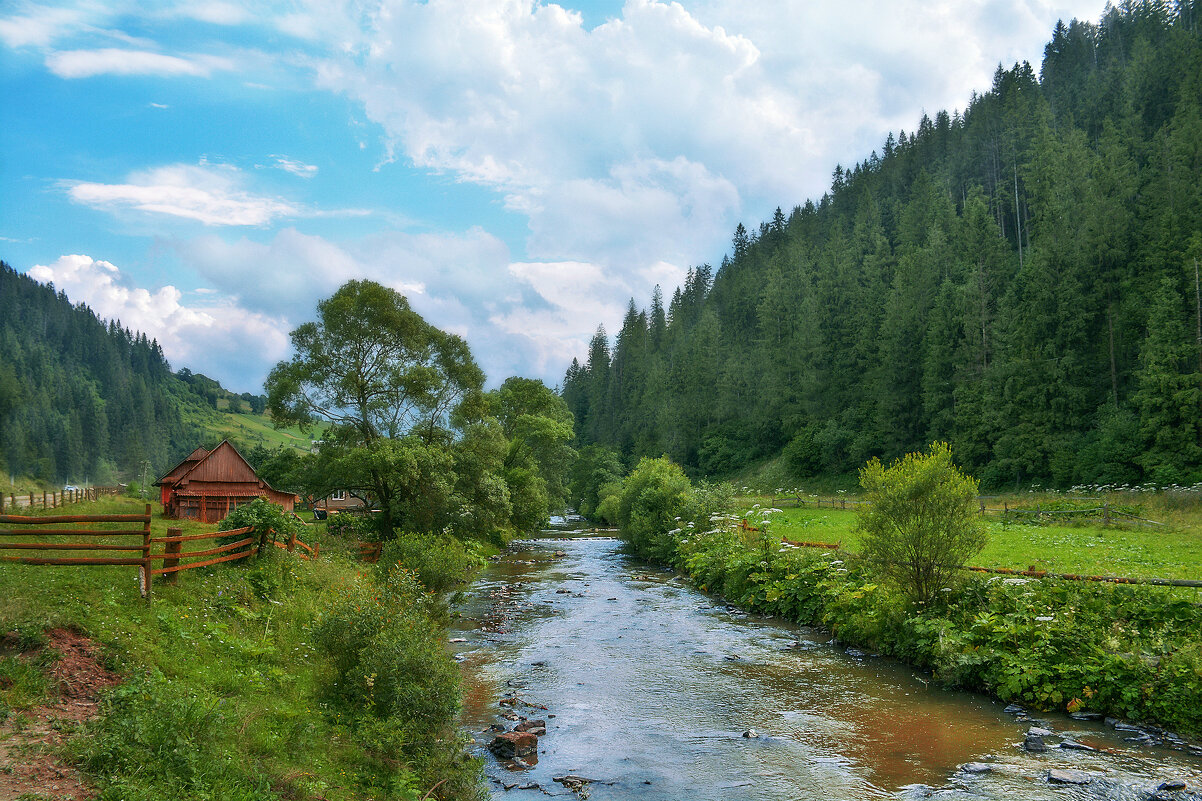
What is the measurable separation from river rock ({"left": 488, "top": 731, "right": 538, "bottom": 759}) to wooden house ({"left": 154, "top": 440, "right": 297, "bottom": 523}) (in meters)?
38.9

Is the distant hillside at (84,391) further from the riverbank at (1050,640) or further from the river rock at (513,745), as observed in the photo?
the riverbank at (1050,640)

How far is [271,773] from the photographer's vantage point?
930 centimetres

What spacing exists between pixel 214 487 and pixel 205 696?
41.5 meters

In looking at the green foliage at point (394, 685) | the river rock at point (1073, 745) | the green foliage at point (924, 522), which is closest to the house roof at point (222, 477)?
the green foliage at point (394, 685)

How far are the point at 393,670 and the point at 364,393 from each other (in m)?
30.8

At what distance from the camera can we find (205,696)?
10.6 meters

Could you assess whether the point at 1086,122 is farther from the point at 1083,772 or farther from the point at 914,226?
the point at 1083,772

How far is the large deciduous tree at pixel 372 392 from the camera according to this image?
1545 inches

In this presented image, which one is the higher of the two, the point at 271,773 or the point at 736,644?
the point at 271,773

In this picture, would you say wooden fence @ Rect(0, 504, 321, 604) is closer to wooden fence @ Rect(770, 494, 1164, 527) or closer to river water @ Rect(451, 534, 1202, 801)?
river water @ Rect(451, 534, 1202, 801)

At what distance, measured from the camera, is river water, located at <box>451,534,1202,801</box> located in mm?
11844

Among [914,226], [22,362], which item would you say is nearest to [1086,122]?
[914,226]

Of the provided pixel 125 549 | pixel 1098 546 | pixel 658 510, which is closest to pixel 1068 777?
pixel 1098 546

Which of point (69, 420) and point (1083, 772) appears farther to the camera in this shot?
point (69, 420)
